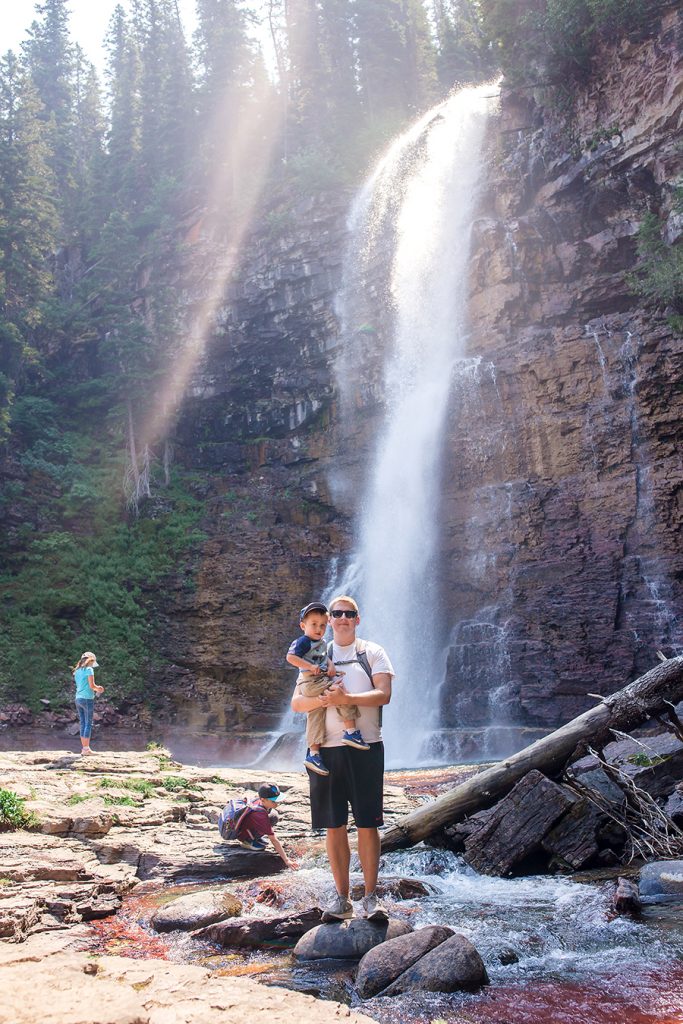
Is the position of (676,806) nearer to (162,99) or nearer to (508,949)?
(508,949)

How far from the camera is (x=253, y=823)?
26.0 feet

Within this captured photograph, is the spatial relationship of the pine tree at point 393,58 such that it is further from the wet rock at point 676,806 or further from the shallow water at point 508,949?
the shallow water at point 508,949

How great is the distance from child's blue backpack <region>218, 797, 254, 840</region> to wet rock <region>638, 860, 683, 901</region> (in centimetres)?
381

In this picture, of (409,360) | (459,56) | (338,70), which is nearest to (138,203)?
(338,70)

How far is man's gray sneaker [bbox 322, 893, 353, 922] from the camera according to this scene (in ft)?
16.6

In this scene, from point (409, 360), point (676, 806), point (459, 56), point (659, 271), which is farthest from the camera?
point (459, 56)

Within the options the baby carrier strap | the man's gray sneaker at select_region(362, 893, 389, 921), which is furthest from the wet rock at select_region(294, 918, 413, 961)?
the baby carrier strap

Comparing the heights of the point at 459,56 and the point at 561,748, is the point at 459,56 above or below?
above

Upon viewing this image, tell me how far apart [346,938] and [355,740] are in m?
1.24

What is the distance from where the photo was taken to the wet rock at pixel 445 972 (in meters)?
4.27

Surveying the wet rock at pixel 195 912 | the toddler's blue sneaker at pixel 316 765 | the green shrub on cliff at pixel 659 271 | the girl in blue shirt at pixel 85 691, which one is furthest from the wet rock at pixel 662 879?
the green shrub on cliff at pixel 659 271

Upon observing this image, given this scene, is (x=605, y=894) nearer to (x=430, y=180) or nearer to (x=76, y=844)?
(x=76, y=844)

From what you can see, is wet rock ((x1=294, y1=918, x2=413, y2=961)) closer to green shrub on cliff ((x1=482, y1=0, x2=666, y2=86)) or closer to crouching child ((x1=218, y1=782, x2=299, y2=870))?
crouching child ((x1=218, y1=782, x2=299, y2=870))

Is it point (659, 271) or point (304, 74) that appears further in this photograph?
point (304, 74)
